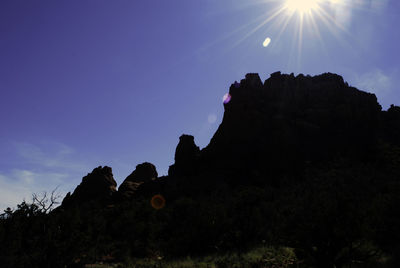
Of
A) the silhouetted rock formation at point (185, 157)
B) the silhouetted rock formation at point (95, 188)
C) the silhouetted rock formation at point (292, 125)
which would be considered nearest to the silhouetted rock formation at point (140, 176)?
the silhouetted rock formation at point (95, 188)

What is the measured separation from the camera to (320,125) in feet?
290

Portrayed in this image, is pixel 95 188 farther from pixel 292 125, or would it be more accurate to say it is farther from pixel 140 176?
pixel 292 125

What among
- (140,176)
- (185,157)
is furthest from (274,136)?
(140,176)

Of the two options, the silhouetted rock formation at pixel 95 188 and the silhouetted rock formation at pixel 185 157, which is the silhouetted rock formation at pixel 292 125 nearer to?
the silhouetted rock formation at pixel 185 157

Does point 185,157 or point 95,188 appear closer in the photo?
point 95,188

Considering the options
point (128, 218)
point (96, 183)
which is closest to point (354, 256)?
point (128, 218)

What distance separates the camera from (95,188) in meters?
96.8

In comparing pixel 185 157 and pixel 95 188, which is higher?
pixel 185 157

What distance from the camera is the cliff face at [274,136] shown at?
265 feet

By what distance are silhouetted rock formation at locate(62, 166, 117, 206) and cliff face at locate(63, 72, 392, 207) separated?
358mm

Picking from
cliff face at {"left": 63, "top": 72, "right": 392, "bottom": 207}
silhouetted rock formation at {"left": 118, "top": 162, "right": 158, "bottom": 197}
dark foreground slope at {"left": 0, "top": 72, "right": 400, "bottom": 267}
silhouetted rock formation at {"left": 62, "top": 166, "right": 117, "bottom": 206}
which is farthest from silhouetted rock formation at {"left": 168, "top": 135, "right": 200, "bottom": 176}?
silhouetted rock formation at {"left": 62, "top": 166, "right": 117, "bottom": 206}

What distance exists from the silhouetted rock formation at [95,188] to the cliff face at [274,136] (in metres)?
0.36

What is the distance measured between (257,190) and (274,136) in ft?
178

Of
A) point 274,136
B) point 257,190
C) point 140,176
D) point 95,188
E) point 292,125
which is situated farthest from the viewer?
point 140,176
